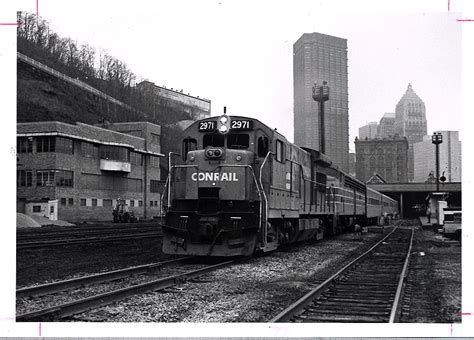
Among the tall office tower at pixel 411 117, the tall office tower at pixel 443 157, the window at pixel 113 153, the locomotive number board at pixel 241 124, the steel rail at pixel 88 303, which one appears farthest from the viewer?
the window at pixel 113 153

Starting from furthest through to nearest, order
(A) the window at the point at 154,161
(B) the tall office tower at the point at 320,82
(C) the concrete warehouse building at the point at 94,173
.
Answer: (A) the window at the point at 154,161 < (C) the concrete warehouse building at the point at 94,173 < (B) the tall office tower at the point at 320,82

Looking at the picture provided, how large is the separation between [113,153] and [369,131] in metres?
28.7

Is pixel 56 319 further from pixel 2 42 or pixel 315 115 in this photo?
pixel 315 115

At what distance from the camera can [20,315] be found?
4664 mm

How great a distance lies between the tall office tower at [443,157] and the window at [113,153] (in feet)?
91.5

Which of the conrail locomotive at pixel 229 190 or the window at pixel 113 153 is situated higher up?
the window at pixel 113 153

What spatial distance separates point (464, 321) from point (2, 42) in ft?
18.0

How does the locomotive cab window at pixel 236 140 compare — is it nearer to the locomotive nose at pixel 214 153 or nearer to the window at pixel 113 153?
the locomotive nose at pixel 214 153

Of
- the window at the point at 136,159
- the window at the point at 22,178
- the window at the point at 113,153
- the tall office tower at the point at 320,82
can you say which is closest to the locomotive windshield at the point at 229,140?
the tall office tower at the point at 320,82

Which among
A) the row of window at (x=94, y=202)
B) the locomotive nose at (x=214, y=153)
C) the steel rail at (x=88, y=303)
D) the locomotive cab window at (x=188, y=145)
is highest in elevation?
the locomotive cab window at (x=188, y=145)

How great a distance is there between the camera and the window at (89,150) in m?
30.7

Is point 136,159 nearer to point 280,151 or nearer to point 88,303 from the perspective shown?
point 280,151

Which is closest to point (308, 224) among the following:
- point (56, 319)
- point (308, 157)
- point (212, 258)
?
point (308, 157)

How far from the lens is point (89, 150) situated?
31656 millimetres
